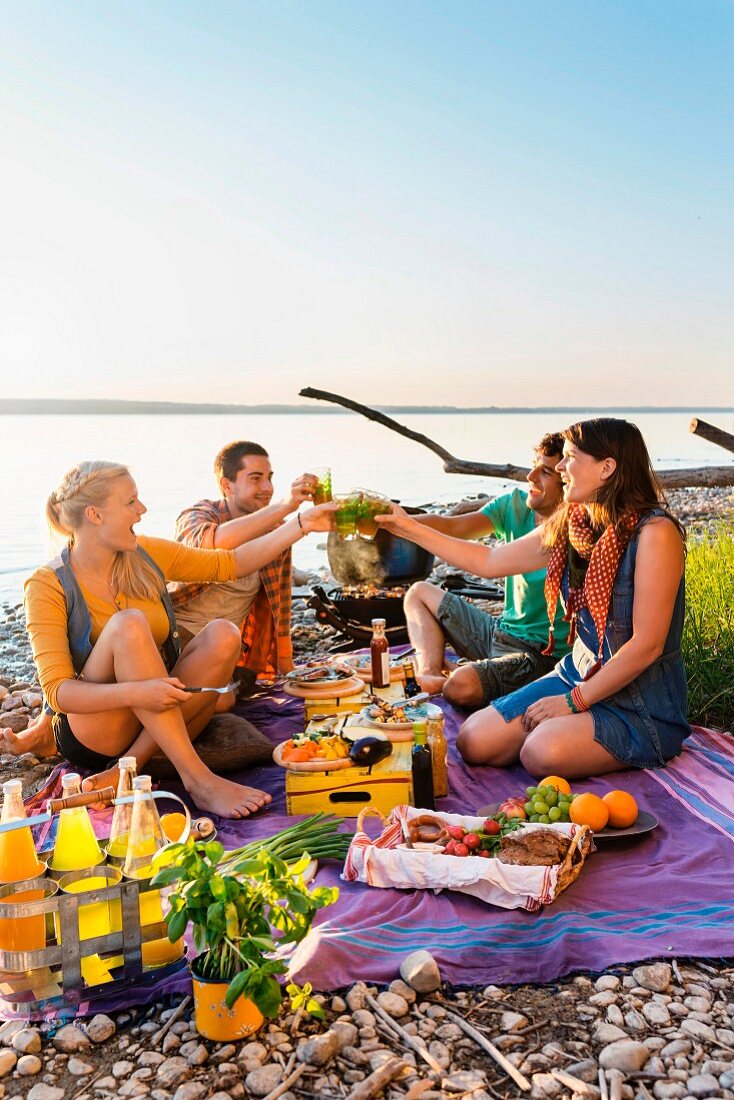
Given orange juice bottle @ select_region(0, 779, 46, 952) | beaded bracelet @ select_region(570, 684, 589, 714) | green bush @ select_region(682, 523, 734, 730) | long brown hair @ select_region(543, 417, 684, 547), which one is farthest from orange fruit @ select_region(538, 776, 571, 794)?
orange juice bottle @ select_region(0, 779, 46, 952)

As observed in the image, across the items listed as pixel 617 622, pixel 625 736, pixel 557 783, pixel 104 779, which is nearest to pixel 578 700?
pixel 625 736

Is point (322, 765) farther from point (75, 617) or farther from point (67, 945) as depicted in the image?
point (67, 945)

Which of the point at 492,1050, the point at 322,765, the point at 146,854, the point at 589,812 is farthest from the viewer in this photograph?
the point at 322,765

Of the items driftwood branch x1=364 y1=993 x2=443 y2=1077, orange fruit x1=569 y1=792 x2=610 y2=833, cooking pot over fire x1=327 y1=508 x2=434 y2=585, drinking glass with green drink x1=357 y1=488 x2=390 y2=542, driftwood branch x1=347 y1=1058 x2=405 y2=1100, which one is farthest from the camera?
cooking pot over fire x1=327 y1=508 x2=434 y2=585

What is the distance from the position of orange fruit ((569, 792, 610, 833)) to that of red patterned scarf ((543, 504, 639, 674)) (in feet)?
2.67

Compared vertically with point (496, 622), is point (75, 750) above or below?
below

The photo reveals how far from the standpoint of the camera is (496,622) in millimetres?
5441

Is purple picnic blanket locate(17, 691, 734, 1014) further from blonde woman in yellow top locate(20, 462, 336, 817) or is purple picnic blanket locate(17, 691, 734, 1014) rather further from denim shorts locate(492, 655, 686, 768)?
blonde woman in yellow top locate(20, 462, 336, 817)

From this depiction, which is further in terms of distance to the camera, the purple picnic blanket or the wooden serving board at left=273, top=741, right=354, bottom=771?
the wooden serving board at left=273, top=741, right=354, bottom=771

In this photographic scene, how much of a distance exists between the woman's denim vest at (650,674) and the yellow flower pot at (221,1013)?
2192 mm

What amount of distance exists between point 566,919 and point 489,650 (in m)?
2.54

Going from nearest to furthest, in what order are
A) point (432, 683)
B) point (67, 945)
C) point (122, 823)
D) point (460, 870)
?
point (67, 945)
point (122, 823)
point (460, 870)
point (432, 683)

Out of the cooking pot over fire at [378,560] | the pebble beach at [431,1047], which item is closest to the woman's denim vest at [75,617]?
the pebble beach at [431,1047]

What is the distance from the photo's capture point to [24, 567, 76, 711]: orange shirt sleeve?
3838mm
